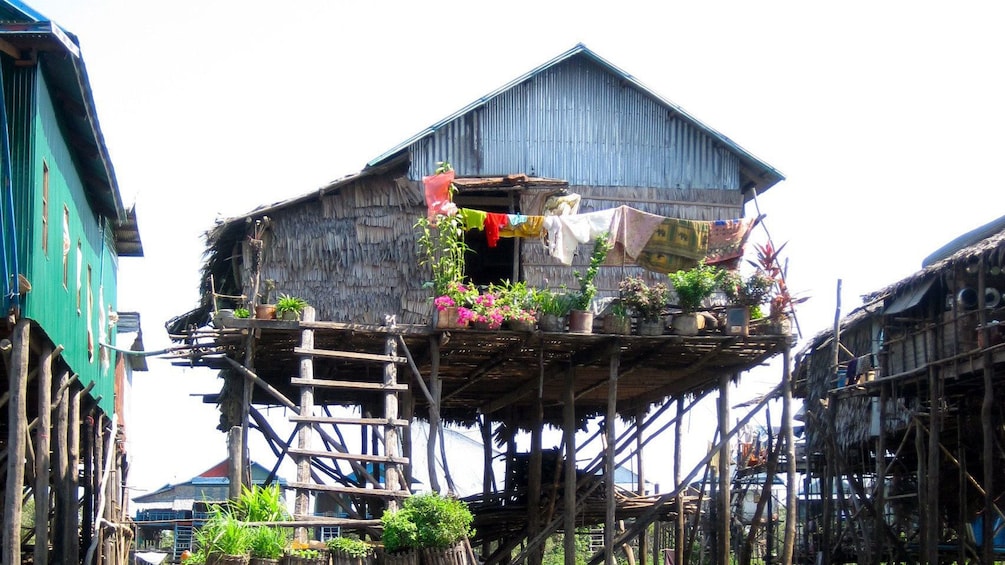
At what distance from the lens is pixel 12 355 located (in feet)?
39.7

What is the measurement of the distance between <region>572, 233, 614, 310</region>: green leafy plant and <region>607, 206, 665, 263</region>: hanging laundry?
0.87 feet

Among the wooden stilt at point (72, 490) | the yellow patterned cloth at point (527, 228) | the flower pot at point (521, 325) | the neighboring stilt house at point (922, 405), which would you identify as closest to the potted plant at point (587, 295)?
the flower pot at point (521, 325)

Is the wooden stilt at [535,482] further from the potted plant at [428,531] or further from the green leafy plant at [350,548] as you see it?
the green leafy plant at [350,548]

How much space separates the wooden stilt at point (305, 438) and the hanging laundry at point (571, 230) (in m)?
3.30

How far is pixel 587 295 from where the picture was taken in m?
16.2

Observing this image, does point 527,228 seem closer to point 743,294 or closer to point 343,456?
point 743,294

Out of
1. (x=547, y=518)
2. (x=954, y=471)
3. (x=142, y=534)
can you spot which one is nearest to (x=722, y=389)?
(x=547, y=518)

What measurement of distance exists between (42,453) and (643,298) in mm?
7557

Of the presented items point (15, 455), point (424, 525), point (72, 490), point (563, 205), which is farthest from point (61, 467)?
point (563, 205)

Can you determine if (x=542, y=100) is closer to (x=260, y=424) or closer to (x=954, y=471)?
(x=260, y=424)

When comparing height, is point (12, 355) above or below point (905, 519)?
above

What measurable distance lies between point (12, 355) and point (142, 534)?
29120 mm

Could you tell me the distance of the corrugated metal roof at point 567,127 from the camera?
57.3ft

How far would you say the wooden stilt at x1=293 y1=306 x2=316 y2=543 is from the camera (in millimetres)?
13641
